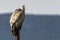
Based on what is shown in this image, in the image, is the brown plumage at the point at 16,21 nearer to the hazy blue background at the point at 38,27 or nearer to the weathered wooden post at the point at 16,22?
the weathered wooden post at the point at 16,22

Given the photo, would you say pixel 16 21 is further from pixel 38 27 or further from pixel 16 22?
pixel 38 27

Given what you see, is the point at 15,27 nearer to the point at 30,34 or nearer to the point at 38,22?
the point at 30,34

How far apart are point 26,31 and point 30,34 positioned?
0.30m

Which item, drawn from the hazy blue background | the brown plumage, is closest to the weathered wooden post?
the brown plumage

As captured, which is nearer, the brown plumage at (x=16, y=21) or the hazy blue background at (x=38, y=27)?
the brown plumage at (x=16, y=21)

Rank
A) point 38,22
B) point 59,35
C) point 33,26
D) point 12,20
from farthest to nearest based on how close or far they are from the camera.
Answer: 1. point 38,22
2. point 33,26
3. point 59,35
4. point 12,20

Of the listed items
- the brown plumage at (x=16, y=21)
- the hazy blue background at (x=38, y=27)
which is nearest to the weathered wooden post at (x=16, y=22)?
the brown plumage at (x=16, y=21)

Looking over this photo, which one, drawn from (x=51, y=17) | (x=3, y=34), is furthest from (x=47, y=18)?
(x=3, y=34)

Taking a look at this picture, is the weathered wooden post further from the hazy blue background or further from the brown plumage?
the hazy blue background

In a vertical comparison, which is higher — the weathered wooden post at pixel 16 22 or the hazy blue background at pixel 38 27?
the weathered wooden post at pixel 16 22

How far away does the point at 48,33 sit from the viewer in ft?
43.7

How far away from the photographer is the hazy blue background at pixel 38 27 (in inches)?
519

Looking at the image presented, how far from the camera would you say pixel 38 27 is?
14.3 m

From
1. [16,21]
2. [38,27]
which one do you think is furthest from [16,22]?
[38,27]
